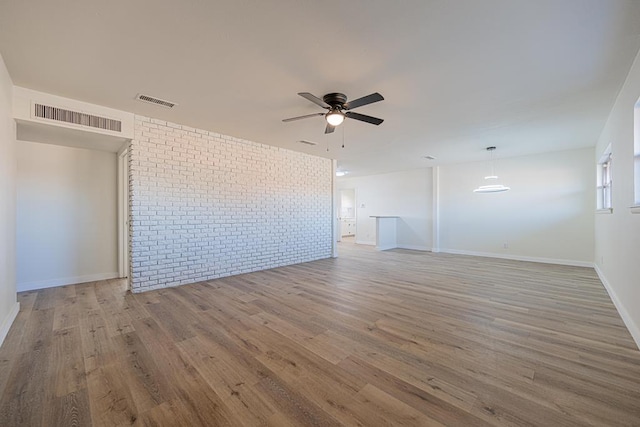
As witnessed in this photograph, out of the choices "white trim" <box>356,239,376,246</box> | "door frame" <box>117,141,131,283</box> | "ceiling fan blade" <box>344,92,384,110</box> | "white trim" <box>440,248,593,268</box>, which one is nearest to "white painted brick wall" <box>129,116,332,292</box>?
"door frame" <box>117,141,131,283</box>

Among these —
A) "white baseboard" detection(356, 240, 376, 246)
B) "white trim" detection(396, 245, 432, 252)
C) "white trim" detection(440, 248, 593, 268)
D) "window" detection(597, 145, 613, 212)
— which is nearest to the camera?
"window" detection(597, 145, 613, 212)

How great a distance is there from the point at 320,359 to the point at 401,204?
7446mm

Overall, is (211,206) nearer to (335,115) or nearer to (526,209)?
(335,115)

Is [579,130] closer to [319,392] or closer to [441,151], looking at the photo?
[441,151]

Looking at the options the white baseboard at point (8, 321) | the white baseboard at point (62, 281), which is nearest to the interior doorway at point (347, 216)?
the white baseboard at point (62, 281)

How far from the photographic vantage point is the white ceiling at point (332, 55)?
1854 millimetres

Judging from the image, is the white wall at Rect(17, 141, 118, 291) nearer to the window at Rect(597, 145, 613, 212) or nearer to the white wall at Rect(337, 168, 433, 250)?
the white wall at Rect(337, 168, 433, 250)

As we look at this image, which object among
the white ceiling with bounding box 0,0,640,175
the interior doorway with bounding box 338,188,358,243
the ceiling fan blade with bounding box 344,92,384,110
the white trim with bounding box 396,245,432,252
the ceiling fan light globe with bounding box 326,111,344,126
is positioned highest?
the white ceiling with bounding box 0,0,640,175

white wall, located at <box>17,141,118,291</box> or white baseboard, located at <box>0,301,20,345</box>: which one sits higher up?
white wall, located at <box>17,141,118,291</box>

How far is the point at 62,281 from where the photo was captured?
4.28 m

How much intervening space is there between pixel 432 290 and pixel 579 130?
148 inches

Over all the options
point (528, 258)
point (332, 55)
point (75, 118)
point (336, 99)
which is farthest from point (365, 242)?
point (75, 118)

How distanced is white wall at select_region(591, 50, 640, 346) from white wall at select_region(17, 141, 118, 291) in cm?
709

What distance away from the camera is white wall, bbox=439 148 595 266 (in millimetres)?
5719
